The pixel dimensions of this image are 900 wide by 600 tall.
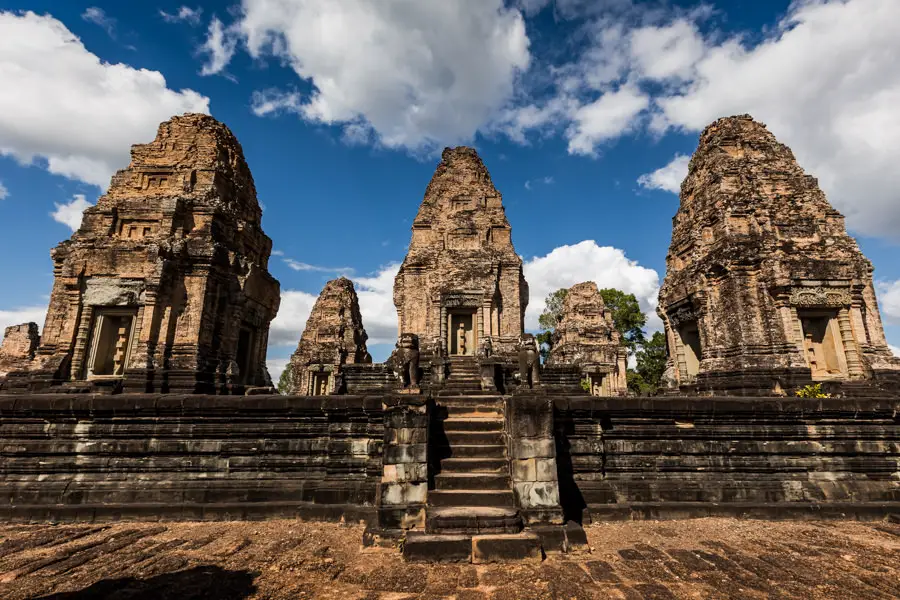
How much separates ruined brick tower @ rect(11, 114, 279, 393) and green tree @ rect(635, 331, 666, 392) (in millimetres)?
30649

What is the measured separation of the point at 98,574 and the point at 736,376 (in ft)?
39.5

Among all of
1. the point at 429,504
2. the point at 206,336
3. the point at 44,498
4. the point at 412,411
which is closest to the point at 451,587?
the point at 429,504

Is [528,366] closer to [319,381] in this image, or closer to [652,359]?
[319,381]

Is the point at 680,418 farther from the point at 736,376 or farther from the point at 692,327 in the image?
the point at 692,327

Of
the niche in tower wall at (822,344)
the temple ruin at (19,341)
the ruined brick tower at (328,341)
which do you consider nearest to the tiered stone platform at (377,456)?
the niche in tower wall at (822,344)

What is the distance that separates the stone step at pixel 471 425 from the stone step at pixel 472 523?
66.7 inches

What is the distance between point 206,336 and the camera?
10.3 metres

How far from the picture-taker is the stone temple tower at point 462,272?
1631 centimetres

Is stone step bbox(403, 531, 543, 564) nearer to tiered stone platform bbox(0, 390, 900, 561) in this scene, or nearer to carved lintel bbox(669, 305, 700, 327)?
tiered stone platform bbox(0, 390, 900, 561)

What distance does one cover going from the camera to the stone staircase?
4.45 meters

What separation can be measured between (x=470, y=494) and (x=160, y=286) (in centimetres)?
902

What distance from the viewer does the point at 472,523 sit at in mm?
4703

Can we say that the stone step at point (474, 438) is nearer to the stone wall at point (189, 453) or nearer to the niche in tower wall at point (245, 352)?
the stone wall at point (189, 453)

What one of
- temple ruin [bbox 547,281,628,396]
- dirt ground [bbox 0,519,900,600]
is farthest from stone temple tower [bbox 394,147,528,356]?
dirt ground [bbox 0,519,900,600]
